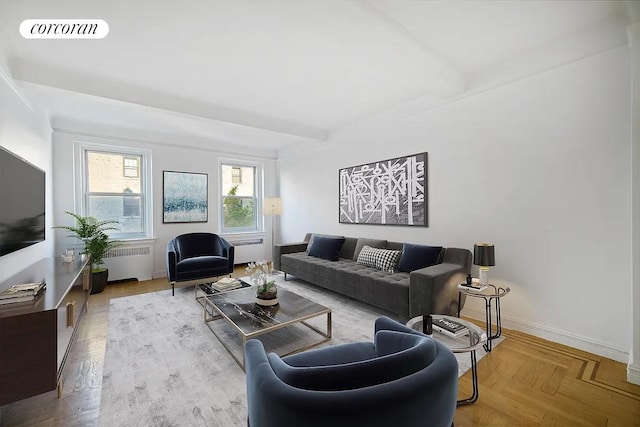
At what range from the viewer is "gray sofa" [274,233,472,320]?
268 cm

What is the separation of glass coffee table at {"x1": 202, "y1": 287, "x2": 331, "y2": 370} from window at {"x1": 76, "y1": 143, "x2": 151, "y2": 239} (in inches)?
118

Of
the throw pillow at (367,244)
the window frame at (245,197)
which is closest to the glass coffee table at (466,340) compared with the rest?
the throw pillow at (367,244)

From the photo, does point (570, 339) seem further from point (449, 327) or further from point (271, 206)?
point (271, 206)

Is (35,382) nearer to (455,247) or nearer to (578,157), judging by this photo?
(455,247)

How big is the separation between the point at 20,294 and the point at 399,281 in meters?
3.11

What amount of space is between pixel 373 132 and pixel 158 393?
3.98 meters

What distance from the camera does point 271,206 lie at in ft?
19.1

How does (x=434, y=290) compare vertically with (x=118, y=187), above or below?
below

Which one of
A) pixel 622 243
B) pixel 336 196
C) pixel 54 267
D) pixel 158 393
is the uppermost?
pixel 336 196

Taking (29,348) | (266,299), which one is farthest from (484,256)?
(29,348)

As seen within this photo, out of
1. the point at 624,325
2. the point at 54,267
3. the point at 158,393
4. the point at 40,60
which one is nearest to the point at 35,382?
the point at 158,393

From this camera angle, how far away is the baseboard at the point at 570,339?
2272 millimetres

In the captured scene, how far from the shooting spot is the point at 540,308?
2.68 m

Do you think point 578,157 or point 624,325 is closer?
point 624,325
